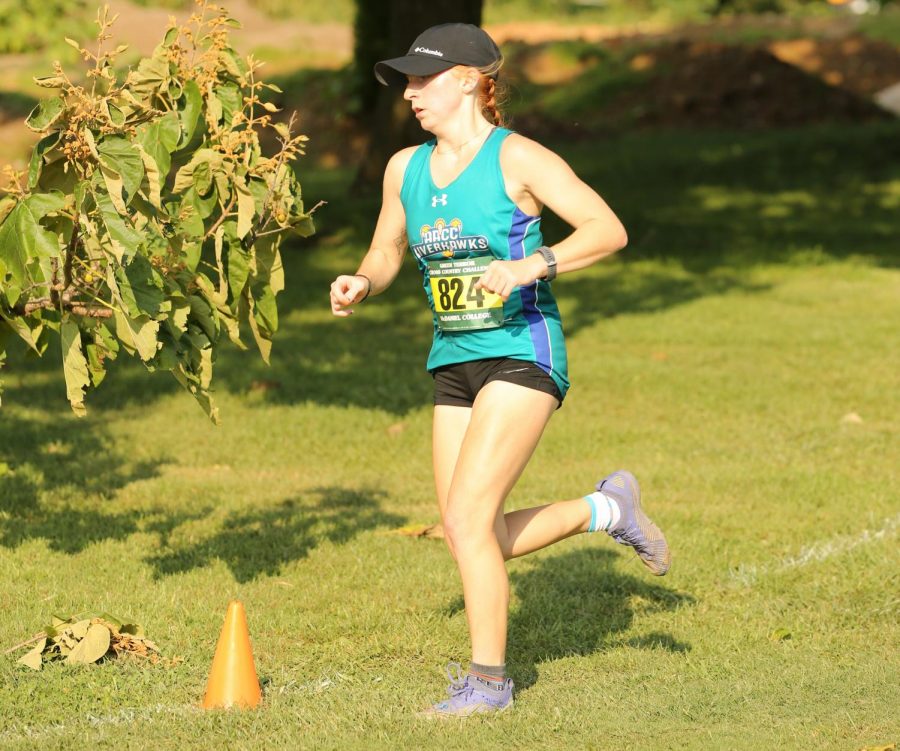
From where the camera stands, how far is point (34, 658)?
18.9 feet

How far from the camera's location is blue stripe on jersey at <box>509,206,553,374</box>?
5.27 meters

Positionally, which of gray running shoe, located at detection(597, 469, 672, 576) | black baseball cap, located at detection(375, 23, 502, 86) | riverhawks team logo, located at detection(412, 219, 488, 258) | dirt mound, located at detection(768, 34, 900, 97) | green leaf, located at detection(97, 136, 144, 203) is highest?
black baseball cap, located at detection(375, 23, 502, 86)

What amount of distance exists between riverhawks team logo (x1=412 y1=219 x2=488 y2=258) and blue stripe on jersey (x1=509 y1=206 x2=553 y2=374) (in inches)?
4.2

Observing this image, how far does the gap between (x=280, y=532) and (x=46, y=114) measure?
3.37m

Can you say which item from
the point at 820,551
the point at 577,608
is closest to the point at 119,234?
the point at 577,608

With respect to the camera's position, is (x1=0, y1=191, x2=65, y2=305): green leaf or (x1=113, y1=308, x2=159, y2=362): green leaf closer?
(x1=0, y1=191, x2=65, y2=305): green leaf

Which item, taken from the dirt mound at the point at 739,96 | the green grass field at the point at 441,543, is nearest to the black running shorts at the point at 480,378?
the green grass field at the point at 441,543

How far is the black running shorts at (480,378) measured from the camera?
5.30 m

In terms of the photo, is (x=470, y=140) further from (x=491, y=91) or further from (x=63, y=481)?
(x=63, y=481)

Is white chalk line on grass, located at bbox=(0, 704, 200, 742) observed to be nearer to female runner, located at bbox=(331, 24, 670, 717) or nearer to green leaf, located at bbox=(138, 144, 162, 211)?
female runner, located at bbox=(331, 24, 670, 717)

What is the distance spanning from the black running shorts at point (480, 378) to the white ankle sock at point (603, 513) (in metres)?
0.64

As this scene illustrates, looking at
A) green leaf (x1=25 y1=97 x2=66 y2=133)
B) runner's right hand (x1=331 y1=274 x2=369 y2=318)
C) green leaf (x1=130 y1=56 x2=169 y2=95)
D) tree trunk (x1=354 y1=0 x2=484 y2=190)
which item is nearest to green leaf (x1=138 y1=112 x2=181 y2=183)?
green leaf (x1=130 y1=56 x2=169 y2=95)

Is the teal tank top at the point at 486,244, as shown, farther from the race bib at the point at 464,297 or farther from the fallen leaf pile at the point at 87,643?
the fallen leaf pile at the point at 87,643

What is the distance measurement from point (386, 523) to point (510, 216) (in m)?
3.15
